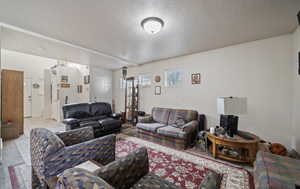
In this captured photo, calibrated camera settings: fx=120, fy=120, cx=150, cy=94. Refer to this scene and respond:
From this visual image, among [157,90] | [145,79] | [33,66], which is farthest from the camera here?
[33,66]

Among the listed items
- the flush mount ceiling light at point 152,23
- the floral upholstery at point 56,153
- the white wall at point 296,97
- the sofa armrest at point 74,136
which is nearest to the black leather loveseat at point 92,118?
the sofa armrest at point 74,136

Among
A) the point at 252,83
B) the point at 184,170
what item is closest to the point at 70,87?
the point at 184,170

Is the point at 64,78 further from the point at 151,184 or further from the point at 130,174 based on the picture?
the point at 151,184

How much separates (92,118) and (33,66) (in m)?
5.64

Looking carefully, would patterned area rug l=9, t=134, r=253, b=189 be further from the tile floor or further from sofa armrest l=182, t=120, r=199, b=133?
sofa armrest l=182, t=120, r=199, b=133

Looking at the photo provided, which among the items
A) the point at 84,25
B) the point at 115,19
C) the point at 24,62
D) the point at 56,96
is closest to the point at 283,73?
the point at 115,19

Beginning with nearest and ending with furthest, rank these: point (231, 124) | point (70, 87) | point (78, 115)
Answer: point (231, 124), point (78, 115), point (70, 87)

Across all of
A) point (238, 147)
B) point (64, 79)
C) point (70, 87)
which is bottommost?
point (238, 147)

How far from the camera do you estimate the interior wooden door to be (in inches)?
142

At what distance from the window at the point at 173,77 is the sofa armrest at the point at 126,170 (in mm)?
3169

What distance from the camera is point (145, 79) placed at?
5047mm

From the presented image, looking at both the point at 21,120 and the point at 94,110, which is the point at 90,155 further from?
the point at 21,120

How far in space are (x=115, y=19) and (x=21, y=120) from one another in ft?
14.8

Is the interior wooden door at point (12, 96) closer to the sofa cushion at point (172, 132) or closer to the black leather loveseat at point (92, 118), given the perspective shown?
the black leather loveseat at point (92, 118)
